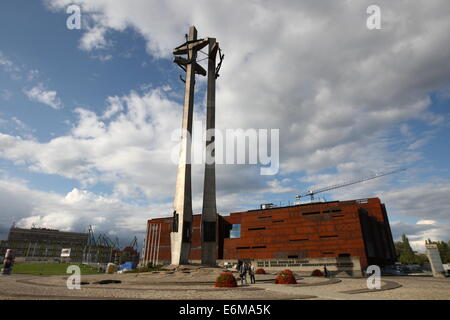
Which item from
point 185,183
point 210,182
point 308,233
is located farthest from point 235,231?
point 185,183

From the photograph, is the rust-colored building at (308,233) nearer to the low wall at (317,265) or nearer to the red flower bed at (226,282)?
the low wall at (317,265)

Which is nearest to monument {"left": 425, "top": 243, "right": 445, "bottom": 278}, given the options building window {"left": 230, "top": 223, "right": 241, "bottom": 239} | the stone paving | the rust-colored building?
the rust-colored building

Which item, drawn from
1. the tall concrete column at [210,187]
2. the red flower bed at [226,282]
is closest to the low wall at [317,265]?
the tall concrete column at [210,187]

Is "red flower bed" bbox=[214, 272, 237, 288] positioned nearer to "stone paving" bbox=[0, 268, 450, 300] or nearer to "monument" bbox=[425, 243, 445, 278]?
"stone paving" bbox=[0, 268, 450, 300]

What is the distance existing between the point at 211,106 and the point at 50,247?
154526 millimetres

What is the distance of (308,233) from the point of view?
2832 inches

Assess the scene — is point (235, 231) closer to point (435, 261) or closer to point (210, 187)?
point (210, 187)

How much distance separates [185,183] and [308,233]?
4926 cm

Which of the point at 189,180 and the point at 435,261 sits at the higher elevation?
the point at 189,180

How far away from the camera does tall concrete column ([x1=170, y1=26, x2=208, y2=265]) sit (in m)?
33.8

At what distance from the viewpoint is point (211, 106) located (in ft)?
140
